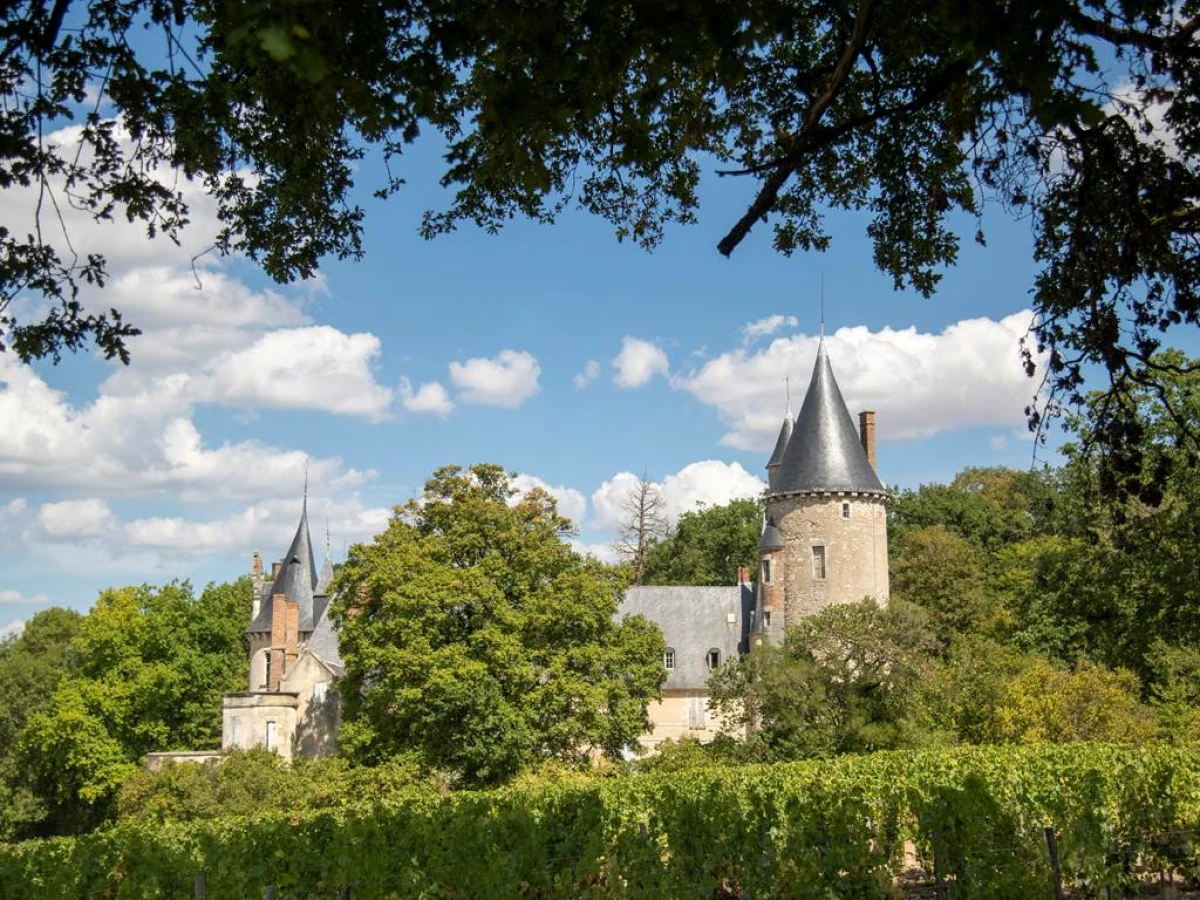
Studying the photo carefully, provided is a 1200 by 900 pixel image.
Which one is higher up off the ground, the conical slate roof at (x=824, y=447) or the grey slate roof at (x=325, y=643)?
the conical slate roof at (x=824, y=447)

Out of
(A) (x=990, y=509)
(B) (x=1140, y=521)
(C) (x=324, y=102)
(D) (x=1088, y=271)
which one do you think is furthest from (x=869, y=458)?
(C) (x=324, y=102)

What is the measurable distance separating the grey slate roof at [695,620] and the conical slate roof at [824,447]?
304 inches

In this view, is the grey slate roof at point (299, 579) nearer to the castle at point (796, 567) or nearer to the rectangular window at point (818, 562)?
the castle at point (796, 567)

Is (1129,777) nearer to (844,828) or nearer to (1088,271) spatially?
(844,828)

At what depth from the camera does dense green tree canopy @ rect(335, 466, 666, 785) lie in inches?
1086

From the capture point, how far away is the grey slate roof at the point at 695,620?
42844 mm

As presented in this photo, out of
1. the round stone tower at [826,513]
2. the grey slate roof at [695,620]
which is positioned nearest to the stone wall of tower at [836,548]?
the round stone tower at [826,513]

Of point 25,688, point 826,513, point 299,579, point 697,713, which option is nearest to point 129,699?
point 299,579

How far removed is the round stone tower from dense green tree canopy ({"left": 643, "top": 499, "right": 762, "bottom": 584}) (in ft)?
63.7

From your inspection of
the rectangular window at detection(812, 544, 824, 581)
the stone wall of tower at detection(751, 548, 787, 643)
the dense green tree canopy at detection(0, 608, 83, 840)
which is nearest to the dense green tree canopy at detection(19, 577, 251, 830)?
the dense green tree canopy at detection(0, 608, 83, 840)

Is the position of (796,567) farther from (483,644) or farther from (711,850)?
(711,850)

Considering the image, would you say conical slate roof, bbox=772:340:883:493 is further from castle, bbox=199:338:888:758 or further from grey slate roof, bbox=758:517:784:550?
grey slate roof, bbox=758:517:784:550

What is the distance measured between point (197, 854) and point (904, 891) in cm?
880

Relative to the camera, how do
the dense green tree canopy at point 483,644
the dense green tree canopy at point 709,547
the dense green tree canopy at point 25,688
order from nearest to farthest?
the dense green tree canopy at point 483,644, the dense green tree canopy at point 25,688, the dense green tree canopy at point 709,547
